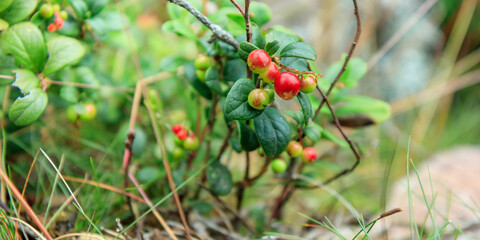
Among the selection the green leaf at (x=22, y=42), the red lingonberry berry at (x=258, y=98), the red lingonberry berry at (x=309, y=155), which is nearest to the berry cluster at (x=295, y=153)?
the red lingonberry berry at (x=309, y=155)

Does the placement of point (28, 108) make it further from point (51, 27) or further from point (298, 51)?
point (298, 51)

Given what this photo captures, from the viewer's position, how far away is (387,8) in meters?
2.63

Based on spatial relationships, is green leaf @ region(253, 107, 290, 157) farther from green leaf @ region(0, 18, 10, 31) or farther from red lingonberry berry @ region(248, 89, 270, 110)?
green leaf @ region(0, 18, 10, 31)

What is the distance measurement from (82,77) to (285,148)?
0.68m

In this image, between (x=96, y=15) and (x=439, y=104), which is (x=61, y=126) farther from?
(x=439, y=104)

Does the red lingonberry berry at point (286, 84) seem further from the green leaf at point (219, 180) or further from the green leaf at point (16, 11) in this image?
the green leaf at point (16, 11)

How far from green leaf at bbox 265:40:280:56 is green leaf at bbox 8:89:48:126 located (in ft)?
1.96

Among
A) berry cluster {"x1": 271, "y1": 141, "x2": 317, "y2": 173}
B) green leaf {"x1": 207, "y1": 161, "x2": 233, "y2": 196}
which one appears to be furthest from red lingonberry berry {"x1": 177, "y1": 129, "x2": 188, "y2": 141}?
berry cluster {"x1": 271, "y1": 141, "x2": 317, "y2": 173}

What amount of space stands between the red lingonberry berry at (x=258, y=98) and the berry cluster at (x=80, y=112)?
23.8 inches

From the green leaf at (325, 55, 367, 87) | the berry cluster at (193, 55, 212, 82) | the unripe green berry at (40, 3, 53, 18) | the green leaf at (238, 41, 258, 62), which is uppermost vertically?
the green leaf at (325, 55, 367, 87)

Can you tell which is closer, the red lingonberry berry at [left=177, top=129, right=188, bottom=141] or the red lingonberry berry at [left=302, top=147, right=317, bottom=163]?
the red lingonberry berry at [left=302, top=147, right=317, bottom=163]

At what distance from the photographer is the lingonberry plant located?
2.73 feet

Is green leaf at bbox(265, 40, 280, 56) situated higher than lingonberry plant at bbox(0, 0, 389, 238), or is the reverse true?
green leaf at bbox(265, 40, 280, 56)

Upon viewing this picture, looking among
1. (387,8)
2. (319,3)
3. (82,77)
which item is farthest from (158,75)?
(387,8)
